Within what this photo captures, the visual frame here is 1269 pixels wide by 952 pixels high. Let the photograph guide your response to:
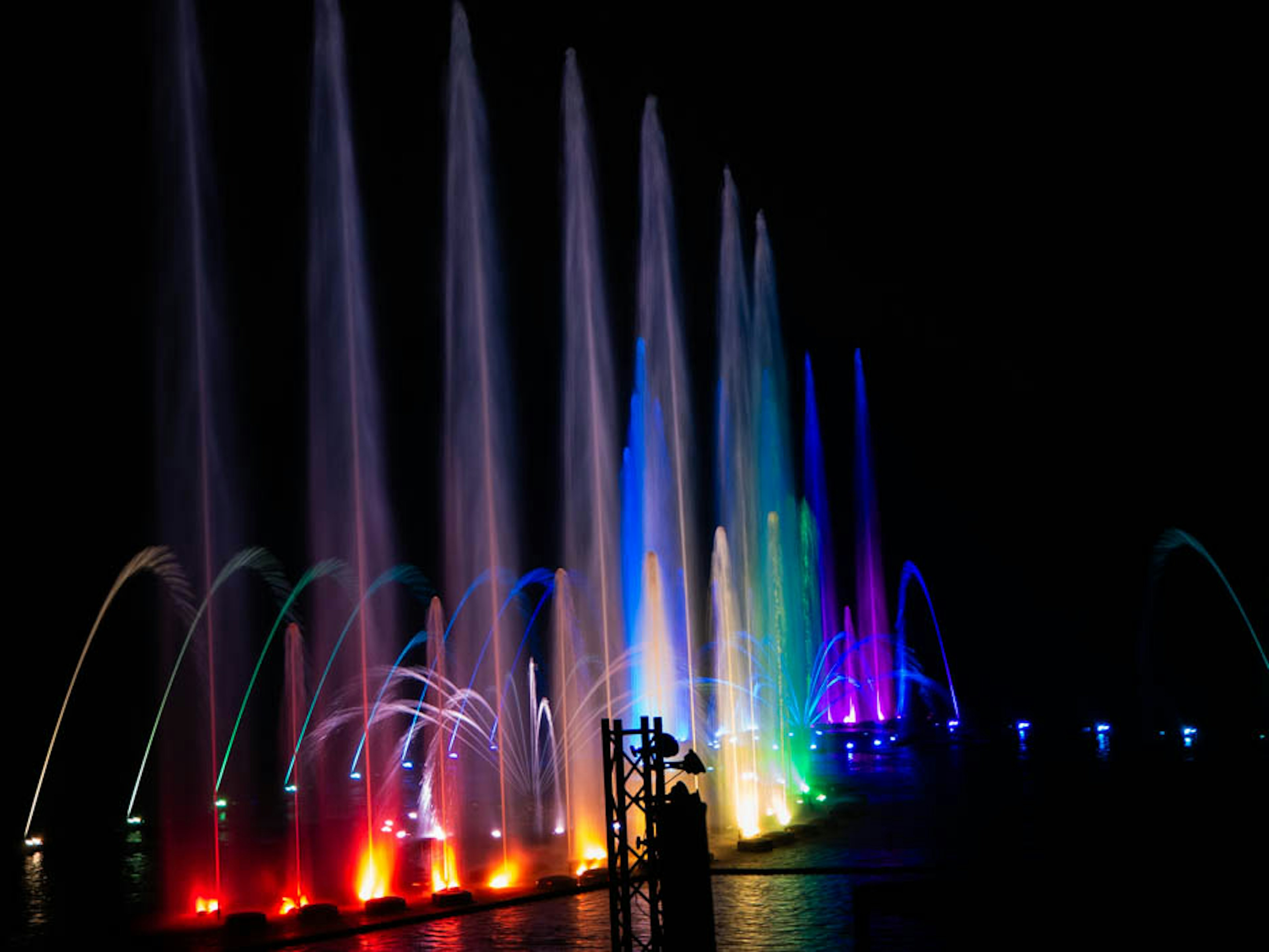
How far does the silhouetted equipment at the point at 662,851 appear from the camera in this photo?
8891 mm

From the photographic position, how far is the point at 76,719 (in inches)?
2564

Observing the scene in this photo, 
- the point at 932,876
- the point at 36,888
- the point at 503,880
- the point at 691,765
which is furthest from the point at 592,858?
the point at 36,888

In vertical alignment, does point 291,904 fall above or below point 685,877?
below

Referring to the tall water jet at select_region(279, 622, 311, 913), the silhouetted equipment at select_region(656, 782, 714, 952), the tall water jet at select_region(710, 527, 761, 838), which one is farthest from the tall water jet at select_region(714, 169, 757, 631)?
the silhouetted equipment at select_region(656, 782, 714, 952)

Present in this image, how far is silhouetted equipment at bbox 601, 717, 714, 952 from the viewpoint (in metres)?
8.89

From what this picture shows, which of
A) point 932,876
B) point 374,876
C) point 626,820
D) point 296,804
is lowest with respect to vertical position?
point 374,876

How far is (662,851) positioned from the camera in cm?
920

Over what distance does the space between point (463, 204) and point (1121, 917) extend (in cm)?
1819

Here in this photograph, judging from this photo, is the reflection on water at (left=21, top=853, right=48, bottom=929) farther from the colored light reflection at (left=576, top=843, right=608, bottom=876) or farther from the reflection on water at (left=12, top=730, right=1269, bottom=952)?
the colored light reflection at (left=576, top=843, right=608, bottom=876)

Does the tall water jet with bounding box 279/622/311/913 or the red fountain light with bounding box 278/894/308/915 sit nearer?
the red fountain light with bounding box 278/894/308/915

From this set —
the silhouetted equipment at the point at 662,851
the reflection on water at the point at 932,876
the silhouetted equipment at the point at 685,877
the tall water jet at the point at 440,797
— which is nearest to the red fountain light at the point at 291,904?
the tall water jet at the point at 440,797

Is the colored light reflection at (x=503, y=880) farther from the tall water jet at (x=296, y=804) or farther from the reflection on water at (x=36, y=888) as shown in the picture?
the reflection on water at (x=36, y=888)

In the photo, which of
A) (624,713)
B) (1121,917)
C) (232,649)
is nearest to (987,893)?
(1121,917)

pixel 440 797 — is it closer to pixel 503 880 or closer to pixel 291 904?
pixel 503 880
